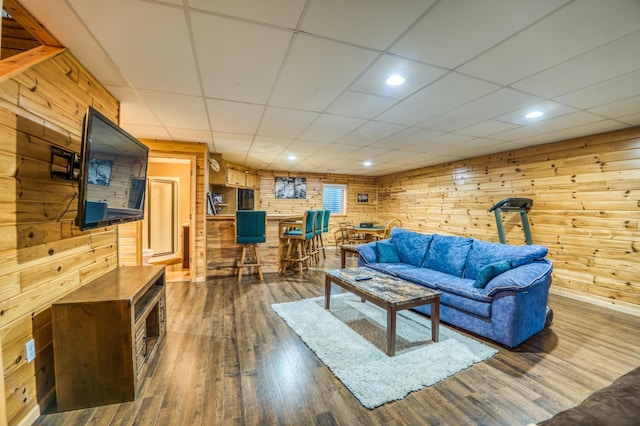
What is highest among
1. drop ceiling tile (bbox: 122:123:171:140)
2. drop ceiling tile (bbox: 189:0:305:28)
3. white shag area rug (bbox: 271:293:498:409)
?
drop ceiling tile (bbox: 122:123:171:140)

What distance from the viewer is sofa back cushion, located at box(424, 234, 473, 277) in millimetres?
3301

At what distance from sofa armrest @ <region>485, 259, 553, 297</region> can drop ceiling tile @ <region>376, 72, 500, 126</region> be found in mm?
1733

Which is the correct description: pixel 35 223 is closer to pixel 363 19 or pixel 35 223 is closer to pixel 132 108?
pixel 132 108

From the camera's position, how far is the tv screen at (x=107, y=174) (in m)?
1.56

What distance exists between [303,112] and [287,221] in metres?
2.78

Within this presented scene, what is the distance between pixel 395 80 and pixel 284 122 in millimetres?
1541

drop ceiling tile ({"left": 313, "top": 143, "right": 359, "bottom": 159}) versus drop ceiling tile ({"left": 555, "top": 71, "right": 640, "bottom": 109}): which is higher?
drop ceiling tile ({"left": 313, "top": 143, "right": 359, "bottom": 159})

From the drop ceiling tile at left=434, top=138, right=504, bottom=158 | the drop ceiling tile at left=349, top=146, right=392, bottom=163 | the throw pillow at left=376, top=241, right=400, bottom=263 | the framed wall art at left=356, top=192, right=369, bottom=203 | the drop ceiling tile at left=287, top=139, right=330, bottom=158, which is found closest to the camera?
the throw pillow at left=376, top=241, right=400, bottom=263

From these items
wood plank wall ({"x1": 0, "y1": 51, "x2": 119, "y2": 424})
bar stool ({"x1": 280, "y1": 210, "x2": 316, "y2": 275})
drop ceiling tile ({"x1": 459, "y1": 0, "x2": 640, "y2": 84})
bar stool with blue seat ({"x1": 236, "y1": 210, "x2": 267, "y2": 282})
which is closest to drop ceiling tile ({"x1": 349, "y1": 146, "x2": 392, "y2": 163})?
bar stool ({"x1": 280, "y1": 210, "x2": 316, "y2": 275})

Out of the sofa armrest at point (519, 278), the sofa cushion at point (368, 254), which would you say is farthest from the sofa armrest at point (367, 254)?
the sofa armrest at point (519, 278)

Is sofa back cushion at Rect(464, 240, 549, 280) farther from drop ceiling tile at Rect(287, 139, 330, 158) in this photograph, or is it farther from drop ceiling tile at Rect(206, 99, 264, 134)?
drop ceiling tile at Rect(206, 99, 264, 134)

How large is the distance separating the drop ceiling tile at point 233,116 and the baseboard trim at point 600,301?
508 centimetres

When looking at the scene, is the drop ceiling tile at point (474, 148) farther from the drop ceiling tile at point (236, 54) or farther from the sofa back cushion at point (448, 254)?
the drop ceiling tile at point (236, 54)

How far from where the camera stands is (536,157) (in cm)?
427
